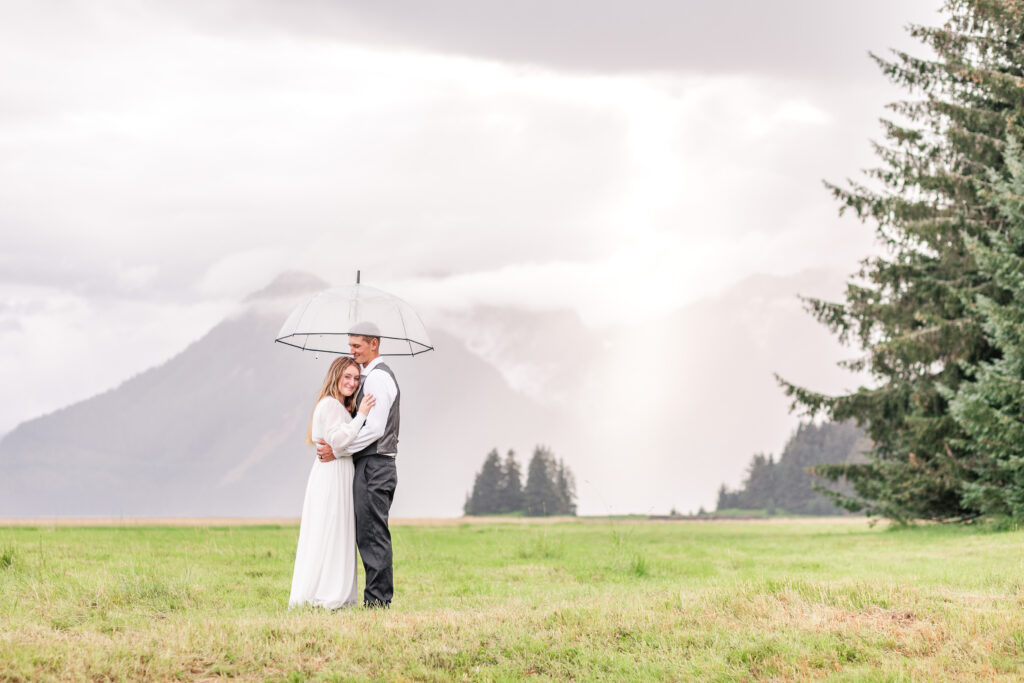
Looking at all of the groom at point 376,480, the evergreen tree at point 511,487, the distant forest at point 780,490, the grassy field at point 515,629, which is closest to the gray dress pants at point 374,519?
the groom at point 376,480

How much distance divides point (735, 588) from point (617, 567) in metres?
4.61

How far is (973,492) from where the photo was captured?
21.7 m

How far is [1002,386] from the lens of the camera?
784 inches

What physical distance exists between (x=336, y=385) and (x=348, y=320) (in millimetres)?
940

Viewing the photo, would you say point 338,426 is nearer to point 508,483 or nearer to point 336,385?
point 336,385

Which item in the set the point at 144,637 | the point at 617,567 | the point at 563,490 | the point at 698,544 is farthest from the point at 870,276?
the point at 563,490

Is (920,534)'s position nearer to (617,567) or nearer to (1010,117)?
(1010,117)

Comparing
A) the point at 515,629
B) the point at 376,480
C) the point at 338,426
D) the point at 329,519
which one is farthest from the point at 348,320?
the point at 515,629

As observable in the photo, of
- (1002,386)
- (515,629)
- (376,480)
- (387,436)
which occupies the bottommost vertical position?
(515,629)

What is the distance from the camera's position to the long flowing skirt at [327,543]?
29.8 feet

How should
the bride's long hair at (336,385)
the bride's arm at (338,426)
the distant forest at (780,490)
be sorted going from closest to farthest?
the bride's arm at (338,426)
the bride's long hair at (336,385)
the distant forest at (780,490)

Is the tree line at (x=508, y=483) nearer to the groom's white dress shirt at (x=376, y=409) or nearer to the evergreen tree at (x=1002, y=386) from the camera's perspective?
the evergreen tree at (x=1002, y=386)

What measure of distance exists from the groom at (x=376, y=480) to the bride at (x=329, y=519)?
4.6 inches

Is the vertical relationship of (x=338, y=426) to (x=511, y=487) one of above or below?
above
